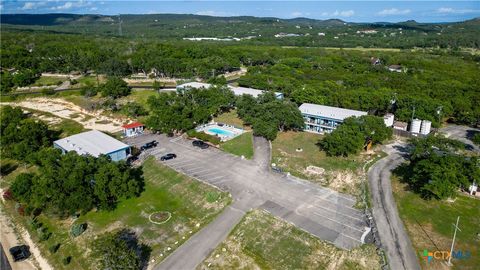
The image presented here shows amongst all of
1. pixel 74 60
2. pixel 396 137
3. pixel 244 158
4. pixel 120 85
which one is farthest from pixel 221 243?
pixel 74 60

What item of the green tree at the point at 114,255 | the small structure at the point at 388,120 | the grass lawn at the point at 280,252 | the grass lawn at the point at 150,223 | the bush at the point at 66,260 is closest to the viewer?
the green tree at the point at 114,255

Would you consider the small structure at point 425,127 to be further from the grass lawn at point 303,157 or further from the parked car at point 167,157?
the parked car at point 167,157

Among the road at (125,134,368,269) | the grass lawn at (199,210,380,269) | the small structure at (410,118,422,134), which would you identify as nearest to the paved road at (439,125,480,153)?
the small structure at (410,118,422,134)

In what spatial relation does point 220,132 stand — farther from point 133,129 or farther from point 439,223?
point 439,223

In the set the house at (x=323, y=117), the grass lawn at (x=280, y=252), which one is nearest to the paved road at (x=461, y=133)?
the house at (x=323, y=117)

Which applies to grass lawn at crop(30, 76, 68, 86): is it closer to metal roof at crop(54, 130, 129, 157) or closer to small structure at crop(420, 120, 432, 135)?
metal roof at crop(54, 130, 129, 157)

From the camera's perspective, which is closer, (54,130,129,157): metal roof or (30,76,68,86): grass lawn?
(54,130,129,157): metal roof

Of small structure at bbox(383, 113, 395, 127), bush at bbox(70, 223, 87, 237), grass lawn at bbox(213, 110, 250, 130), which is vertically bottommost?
bush at bbox(70, 223, 87, 237)

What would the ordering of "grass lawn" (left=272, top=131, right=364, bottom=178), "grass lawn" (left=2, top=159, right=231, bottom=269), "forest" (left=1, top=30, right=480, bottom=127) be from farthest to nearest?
"forest" (left=1, top=30, right=480, bottom=127), "grass lawn" (left=272, top=131, right=364, bottom=178), "grass lawn" (left=2, top=159, right=231, bottom=269)

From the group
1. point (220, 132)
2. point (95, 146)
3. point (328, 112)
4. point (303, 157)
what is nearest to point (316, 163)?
point (303, 157)
